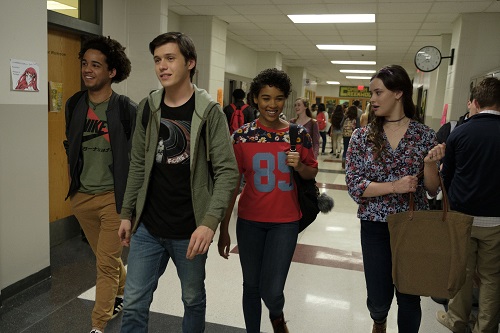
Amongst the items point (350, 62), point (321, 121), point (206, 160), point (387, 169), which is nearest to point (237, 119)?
point (387, 169)

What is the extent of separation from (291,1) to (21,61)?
4.56 m

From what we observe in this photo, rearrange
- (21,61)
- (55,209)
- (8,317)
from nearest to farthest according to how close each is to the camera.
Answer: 1. (8,317)
2. (21,61)
3. (55,209)

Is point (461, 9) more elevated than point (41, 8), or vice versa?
point (461, 9)

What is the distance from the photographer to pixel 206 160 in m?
1.83

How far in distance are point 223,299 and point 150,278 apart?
135cm

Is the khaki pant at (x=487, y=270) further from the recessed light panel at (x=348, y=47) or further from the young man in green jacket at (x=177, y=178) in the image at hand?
the recessed light panel at (x=348, y=47)

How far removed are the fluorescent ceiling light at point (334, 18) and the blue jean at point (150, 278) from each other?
6.56 m

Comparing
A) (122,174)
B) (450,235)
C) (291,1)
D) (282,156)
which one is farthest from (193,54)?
(291,1)

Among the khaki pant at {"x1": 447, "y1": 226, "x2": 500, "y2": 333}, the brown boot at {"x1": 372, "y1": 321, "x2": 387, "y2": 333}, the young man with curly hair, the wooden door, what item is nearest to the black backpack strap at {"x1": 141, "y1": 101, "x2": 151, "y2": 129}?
the young man with curly hair

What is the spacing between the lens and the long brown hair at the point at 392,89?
1987 millimetres

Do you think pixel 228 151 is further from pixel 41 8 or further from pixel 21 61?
pixel 41 8

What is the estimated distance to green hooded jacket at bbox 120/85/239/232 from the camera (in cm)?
176

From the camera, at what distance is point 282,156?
2.12 meters

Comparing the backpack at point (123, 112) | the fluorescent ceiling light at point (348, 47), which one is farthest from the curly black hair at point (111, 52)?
the fluorescent ceiling light at point (348, 47)
